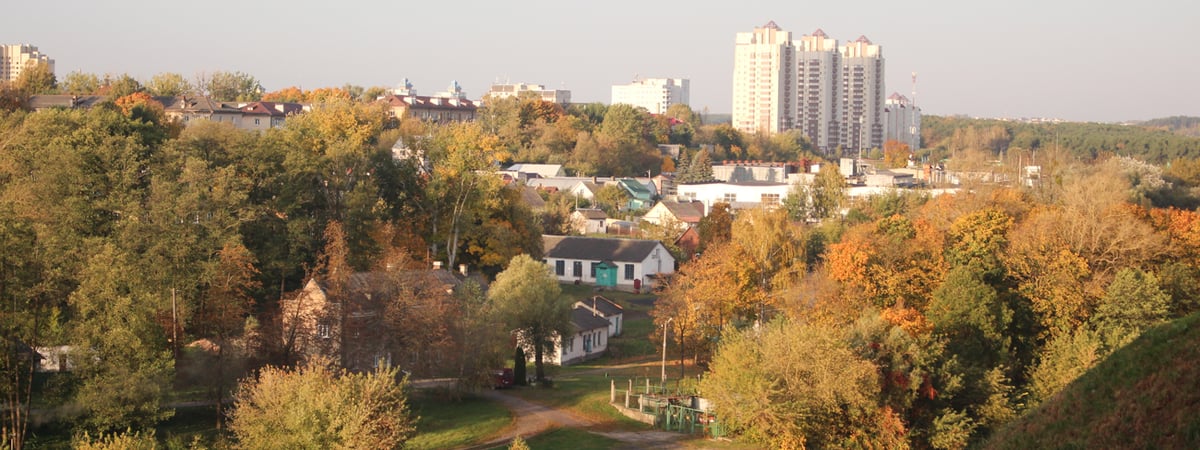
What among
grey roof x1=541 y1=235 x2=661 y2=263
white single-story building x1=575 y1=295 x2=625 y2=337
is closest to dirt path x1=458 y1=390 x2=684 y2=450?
white single-story building x1=575 y1=295 x2=625 y2=337

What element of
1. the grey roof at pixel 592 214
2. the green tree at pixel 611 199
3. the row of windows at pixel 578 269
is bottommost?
the row of windows at pixel 578 269

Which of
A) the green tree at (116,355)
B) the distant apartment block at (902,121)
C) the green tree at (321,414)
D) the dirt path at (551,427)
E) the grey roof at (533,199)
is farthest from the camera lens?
the distant apartment block at (902,121)

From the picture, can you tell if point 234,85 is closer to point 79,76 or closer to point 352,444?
point 79,76

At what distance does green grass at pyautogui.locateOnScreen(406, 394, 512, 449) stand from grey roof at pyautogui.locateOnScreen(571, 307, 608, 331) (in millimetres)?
7600

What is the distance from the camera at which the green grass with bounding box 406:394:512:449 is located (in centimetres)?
2639

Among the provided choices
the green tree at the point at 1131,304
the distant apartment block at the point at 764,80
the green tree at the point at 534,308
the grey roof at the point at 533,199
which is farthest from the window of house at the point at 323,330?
the distant apartment block at the point at 764,80

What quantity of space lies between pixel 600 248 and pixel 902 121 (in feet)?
415

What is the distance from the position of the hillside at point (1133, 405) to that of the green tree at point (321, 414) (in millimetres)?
10474

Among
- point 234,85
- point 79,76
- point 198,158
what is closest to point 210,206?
point 198,158

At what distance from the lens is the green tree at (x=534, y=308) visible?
111 ft

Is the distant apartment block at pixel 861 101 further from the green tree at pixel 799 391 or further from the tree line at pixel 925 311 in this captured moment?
the green tree at pixel 799 391

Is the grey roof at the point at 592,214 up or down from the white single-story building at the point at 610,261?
up

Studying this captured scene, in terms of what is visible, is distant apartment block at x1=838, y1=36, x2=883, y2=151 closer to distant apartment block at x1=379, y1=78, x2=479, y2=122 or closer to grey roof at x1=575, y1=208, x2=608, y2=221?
distant apartment block at x1=379, y1=78, x2=479, y2=122

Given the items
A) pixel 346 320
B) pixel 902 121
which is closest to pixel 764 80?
pixel 902 121
